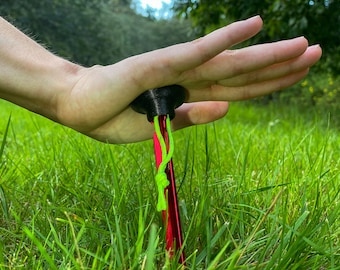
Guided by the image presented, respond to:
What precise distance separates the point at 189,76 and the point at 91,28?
616 inches

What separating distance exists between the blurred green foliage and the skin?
10.8 metres

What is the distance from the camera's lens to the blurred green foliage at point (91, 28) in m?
13.3

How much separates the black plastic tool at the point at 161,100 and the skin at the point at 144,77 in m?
0.01

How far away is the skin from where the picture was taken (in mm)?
746

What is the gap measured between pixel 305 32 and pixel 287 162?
2494 millimetres

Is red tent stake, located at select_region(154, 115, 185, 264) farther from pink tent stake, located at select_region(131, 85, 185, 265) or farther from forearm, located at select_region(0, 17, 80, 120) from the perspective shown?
forearm, located at select_region(0, 17, 80, 120)

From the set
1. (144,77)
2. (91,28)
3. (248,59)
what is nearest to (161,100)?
(144,77)

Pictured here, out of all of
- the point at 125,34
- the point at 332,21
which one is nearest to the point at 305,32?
the point at 332,21

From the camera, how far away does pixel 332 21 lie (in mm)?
3521

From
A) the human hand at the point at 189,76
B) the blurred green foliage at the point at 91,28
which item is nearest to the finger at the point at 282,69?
the human hand at the point at 189,76

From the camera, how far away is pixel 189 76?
81cm

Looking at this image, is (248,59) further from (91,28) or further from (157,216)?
(91,28)

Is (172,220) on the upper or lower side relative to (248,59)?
lower

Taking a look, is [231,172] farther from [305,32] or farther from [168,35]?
[168,35]
